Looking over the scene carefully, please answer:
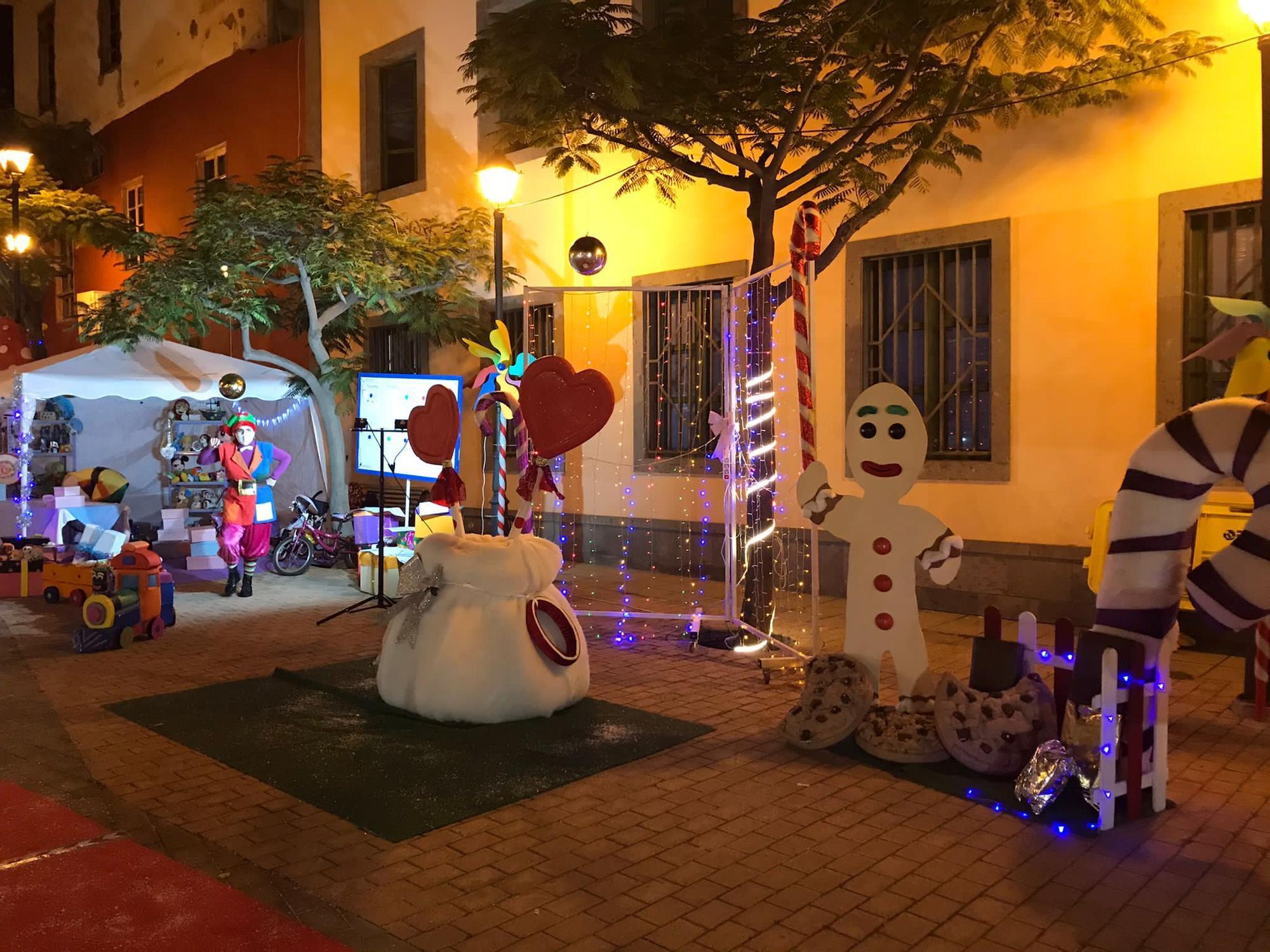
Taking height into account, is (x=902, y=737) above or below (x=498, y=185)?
below

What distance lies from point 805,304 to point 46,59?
24947 mm

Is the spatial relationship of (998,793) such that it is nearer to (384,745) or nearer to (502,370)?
(384,745)

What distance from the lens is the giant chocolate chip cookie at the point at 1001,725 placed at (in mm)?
5020

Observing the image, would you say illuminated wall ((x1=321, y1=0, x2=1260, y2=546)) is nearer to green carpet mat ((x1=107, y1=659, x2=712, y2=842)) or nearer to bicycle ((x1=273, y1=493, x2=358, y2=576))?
green carpet mat ((x1=107, y1=659, x2=712, y2=842))

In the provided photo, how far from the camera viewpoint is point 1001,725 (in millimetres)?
5027

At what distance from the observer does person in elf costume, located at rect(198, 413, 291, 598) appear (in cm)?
1095

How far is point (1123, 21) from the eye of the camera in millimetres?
8188

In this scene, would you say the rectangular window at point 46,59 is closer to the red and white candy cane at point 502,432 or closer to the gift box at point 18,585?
the gift box at point 18,585

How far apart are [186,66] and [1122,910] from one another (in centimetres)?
2063

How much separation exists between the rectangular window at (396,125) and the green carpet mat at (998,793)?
1314 cm

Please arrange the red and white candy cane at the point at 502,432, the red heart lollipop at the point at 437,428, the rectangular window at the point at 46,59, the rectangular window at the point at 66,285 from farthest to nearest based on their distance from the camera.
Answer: the rectangular window at the point at 46,59 → the rectangular window at the point at 66,285 → the red and white candy cane at the point at 502,432 → the red heart lollipop at the point at 437,428

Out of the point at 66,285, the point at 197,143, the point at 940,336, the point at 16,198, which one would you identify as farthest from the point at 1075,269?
the point at 66,285

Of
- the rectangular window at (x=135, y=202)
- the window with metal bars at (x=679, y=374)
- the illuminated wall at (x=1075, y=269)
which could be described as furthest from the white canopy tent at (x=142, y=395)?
the rectangular window at (x=135, y=202)

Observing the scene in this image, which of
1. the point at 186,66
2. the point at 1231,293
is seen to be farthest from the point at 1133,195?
the point at 186,66
